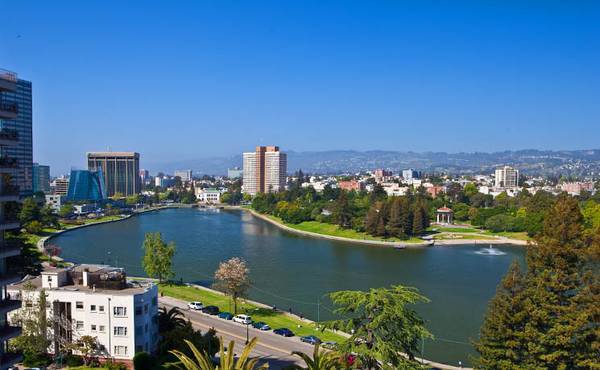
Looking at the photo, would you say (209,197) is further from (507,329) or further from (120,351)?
(507,329)

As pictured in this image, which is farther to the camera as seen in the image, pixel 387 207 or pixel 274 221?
pixel 274 221

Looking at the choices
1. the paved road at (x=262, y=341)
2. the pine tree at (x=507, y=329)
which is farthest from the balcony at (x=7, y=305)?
the pine tree at (x=507, y=329)

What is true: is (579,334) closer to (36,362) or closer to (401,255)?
(36,362)

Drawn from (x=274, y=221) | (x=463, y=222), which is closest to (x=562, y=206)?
(x=463, y=222)

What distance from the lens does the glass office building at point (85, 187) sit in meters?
64.2

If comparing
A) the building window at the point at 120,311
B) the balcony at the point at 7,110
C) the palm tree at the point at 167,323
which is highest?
the balcony at the point at 7,110

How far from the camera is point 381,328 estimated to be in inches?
328

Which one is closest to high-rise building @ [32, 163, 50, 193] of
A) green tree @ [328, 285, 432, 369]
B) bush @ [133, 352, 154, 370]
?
bush @ [133, 352, 154, 370]

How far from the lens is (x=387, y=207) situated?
39.5m

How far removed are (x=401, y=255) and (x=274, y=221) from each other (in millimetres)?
22775

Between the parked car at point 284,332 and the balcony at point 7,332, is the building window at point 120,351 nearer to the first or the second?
the balcony at point 7,332

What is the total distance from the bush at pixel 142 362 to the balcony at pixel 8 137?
16.9ft

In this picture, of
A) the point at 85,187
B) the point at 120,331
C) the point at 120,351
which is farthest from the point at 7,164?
the point at 85,187

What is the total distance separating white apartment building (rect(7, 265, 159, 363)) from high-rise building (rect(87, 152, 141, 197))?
7927cm
